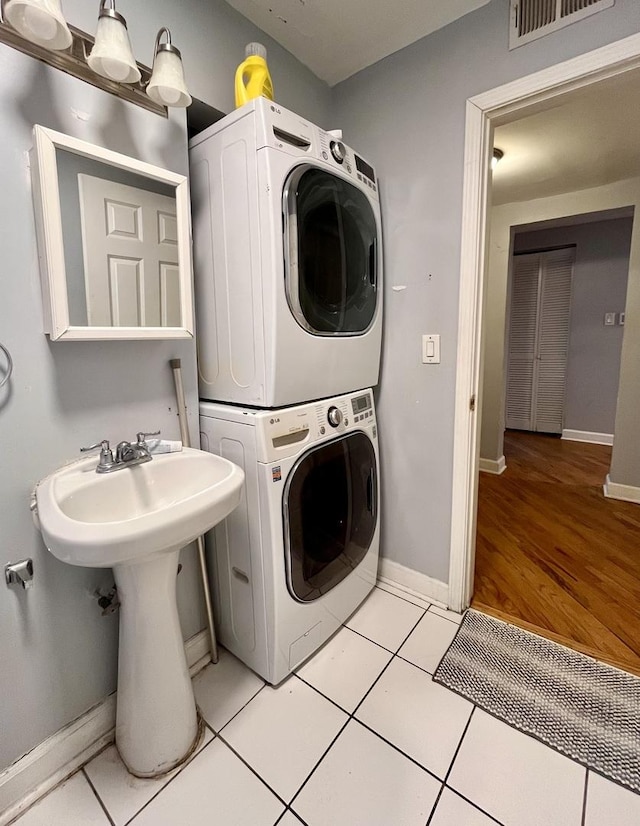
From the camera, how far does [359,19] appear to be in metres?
1.38

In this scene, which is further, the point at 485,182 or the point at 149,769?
the point at 485,182

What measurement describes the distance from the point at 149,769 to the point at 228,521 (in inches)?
27.0

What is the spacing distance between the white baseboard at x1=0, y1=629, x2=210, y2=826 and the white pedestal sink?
0.33 feet

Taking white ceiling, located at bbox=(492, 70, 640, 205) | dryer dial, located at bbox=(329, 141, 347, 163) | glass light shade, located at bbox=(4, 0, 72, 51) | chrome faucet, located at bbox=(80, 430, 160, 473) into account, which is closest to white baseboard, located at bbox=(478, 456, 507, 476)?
white ceiling, located at bbox=(492, 70, 640, 205)

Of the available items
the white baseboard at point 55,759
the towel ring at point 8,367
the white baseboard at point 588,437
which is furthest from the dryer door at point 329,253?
the white baseboard at point 588,437

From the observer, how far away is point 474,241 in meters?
1.43

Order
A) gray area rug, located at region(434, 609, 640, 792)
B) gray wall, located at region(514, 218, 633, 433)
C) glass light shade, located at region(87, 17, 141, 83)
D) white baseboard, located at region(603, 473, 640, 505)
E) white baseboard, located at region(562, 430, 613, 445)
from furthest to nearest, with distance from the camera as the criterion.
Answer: white baseboard, located at region(562, 430, 613, 445)
gray wall, located at region(514, 218, 633, 433)
white baseboard, located at region(603, 473, 640, 505)
gray area rug, located at region(434, 609, 640, 792)
glass light shade, located at region(87, 17, 141, 83)

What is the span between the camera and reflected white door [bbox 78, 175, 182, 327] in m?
1.03

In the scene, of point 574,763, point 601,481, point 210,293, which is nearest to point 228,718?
point 574,763

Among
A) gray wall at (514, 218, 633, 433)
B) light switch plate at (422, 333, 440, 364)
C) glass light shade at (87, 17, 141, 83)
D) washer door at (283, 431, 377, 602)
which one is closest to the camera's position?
glass light shade at (87, 17, 141, 83)

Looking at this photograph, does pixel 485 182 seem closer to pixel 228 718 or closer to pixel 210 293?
pixel 210 293

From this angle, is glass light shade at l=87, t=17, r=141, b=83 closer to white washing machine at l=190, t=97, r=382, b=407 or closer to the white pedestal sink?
white washing machine at l=190, t=97, r=382, b=407

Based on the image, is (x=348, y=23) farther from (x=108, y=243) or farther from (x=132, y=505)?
(x=132, y=505)

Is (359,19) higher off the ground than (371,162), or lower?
higher
